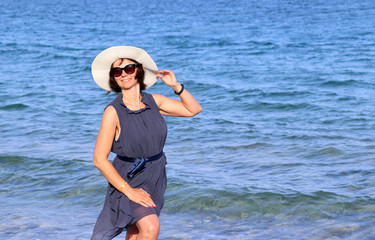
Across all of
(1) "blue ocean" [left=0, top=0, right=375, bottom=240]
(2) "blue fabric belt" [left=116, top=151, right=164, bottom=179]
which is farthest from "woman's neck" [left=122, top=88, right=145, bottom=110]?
(1) "blue ocean" [left=0, top=0, right=375, bottom=240]

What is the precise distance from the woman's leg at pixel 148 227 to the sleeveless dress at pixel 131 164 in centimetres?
3

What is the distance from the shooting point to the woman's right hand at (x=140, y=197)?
4.20m

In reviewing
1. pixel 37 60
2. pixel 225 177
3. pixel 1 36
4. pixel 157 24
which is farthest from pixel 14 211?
pixel 157 24

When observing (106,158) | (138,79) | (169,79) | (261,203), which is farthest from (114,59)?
(261,203)

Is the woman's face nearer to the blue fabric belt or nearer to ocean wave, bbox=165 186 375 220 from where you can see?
the blue fabric belt

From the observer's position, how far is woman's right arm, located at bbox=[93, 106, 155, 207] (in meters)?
Answer: 4.12

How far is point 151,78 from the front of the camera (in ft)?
14.9

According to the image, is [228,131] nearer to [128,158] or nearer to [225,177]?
[225,177]

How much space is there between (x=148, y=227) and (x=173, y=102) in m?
0.98

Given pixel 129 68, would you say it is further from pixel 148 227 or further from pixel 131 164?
pixel 148 227

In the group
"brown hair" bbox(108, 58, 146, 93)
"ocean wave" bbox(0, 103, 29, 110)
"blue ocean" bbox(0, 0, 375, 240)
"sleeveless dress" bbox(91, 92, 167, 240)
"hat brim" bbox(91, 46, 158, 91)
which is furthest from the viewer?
"ocean wave" bbox(0, 103, 29, 110)

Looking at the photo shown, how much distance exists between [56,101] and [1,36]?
853 inches

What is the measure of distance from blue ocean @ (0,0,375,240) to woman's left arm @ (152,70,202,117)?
2354 millimetres

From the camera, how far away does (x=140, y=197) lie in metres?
4.22
